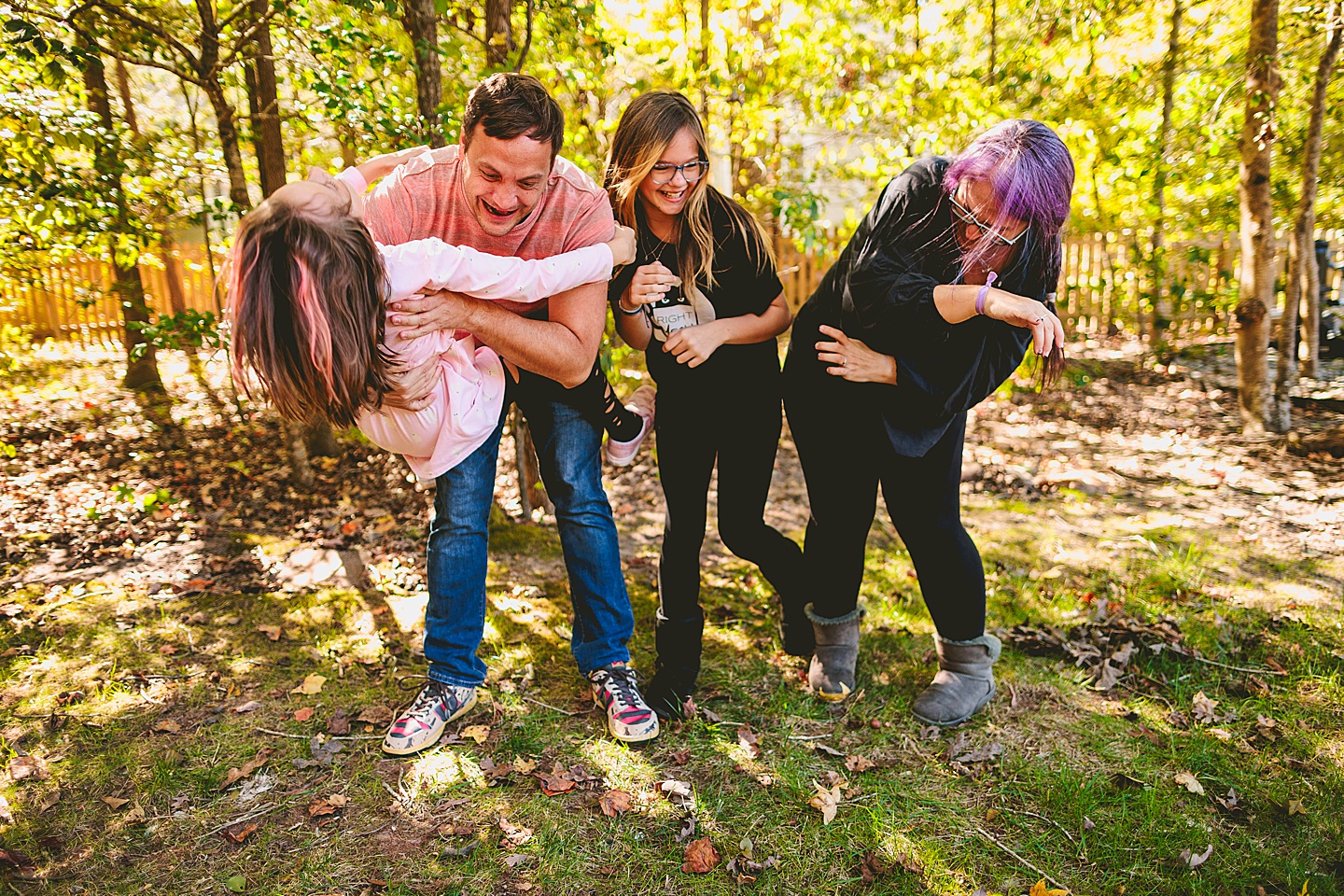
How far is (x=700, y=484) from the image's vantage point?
8.49ft

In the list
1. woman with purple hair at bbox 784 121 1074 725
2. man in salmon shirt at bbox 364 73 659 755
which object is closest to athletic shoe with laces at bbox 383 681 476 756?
man in salmon shirt at bbox 364 73 659 755

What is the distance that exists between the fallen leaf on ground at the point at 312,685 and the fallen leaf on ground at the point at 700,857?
1.41 metres

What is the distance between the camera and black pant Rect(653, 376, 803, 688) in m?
2.55

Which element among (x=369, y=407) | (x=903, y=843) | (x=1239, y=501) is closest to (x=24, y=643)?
(x=369, y=407)

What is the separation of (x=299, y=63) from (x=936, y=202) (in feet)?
11.1

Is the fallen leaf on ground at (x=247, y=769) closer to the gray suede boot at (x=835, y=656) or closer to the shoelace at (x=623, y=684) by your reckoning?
the shoelace at (x=623, y=684)

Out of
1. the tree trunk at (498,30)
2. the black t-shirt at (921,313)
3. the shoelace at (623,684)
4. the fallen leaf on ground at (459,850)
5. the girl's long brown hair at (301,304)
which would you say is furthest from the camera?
the tree trunk at (498,30)

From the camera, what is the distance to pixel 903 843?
7.02 ft

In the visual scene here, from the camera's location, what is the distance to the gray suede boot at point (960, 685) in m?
2.61

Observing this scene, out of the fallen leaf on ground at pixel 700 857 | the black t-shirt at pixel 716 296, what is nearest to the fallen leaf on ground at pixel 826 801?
the fallen leaf on ground at pixel 700 857

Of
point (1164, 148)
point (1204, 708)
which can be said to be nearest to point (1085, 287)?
point (1164, 148)

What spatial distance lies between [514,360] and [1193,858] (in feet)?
7.19

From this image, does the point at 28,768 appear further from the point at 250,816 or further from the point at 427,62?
the point at 427,62

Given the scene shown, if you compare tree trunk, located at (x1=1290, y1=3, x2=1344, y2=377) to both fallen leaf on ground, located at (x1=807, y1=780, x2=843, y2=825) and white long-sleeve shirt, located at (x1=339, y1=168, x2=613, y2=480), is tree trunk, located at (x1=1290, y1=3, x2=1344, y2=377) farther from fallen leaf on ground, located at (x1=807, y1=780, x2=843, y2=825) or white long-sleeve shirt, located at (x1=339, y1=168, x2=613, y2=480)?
fallen leaf on ground, located at (x1=807, y1=780, x2=843, y2=825)
